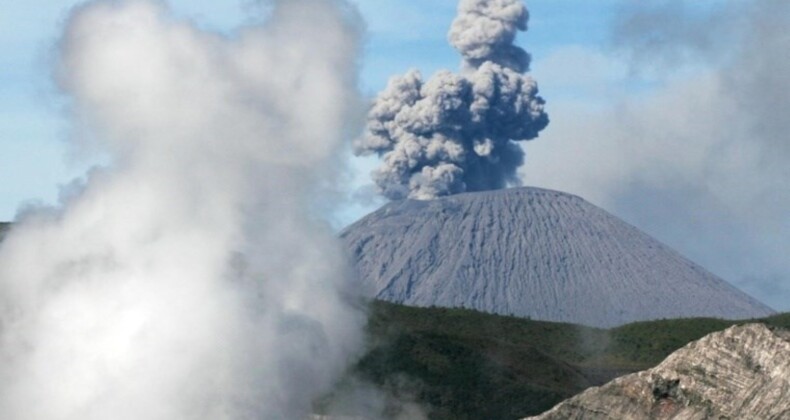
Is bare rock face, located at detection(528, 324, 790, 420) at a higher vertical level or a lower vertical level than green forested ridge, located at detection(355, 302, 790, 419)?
lower

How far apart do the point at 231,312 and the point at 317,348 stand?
4523 mm

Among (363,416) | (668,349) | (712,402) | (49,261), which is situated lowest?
(712,402)

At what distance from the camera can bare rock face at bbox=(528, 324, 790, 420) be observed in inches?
2076

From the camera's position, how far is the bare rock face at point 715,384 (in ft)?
173

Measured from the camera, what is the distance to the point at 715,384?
5403 cm

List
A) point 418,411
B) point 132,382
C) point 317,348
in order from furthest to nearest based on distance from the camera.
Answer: point 418,411
point 317,348
point 132,382

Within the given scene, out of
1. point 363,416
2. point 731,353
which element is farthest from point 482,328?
point 731,353

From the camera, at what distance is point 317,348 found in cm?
7169

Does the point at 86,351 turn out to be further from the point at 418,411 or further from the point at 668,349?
the point at 668,349

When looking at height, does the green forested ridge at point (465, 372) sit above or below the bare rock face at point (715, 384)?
above

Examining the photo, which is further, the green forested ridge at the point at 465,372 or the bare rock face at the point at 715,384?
the green forested ridge at the point at 465,372

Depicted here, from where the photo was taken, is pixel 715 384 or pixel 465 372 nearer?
pixel 715 384

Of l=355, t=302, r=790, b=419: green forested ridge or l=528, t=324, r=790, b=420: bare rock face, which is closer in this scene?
l=528, t=324, r=790, b=420: bare rock face

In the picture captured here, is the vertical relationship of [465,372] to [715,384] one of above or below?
above
